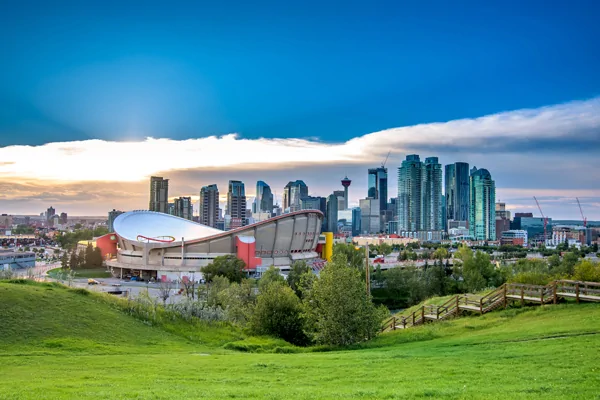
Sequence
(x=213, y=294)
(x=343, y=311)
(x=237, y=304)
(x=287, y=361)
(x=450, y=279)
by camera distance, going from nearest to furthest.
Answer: (x=287, y=361) < (x=343, y=311) < (x=237, y=304) < (x=213, y=294) < (x=450, y=279)

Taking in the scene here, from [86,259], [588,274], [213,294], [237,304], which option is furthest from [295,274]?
[86,259]

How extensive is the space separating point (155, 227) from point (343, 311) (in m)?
89.2

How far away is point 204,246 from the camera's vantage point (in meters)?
93.0

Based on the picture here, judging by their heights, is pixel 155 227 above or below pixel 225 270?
above

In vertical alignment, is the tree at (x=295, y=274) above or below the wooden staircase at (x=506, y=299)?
below

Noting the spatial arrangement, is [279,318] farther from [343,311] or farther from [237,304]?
[237,304]

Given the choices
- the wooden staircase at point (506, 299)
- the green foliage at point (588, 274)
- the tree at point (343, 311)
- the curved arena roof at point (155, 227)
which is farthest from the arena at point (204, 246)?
the tree at point (343, 311)

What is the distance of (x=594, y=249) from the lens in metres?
147

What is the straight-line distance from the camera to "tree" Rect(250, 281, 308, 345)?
31047mm

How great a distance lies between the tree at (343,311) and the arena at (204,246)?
199ft

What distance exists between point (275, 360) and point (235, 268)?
57.5 meters

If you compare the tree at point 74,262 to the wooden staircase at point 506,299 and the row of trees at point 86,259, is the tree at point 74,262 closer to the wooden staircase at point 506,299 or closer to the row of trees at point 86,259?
the row of trees at point 86,259

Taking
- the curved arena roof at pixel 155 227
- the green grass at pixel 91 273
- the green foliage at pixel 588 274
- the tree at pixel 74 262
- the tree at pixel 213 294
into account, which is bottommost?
the green grass at pixel 91 273

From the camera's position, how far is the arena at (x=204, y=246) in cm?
9012
